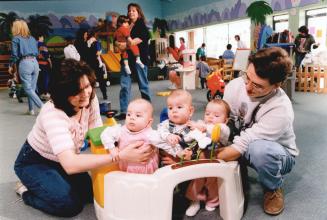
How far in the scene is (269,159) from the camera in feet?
4.91

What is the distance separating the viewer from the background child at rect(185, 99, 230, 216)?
66.1 inches

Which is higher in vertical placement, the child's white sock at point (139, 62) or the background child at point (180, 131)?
the child's white sock at point (139, 62)

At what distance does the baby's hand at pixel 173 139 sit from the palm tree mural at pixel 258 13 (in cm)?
767

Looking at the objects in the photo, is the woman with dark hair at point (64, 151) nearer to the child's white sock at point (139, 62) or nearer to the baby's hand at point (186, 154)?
the baby's hand at point (186, 154)

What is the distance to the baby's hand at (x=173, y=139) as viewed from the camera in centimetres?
148

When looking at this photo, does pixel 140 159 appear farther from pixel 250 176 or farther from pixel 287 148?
pixel 250 176

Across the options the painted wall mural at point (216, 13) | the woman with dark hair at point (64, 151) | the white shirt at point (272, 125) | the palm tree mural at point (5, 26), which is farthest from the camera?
the palm tree mural at point (5, 26)

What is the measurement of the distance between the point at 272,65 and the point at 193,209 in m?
0.88

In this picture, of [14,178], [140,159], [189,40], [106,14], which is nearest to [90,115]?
[140,159]

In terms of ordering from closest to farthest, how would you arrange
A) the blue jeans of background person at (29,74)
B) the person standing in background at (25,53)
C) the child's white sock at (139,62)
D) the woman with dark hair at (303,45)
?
the child's white sock at (139,62), the person standing in background at (25,53), the blue jeans of background person at (29,74), the woman with dark hair at (303,45)

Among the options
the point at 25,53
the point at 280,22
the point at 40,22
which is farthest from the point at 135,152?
the point at 40,22

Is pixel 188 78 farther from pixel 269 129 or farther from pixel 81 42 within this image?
pixel 269 129

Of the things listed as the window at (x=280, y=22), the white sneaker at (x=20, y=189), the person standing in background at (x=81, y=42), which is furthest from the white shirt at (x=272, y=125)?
the window at (x=280, y=22)

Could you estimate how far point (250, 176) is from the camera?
84.8 inches
